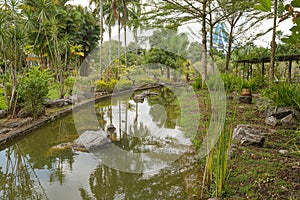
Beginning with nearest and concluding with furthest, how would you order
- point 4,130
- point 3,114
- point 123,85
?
point 4,130 < point 3,114 < point 123,85

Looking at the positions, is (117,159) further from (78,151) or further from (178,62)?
(178,62)

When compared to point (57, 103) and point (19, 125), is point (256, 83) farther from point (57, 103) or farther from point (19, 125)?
point (19, 125)

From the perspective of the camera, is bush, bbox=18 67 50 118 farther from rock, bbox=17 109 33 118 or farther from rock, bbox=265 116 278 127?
rock, bbox=265 116 278 127

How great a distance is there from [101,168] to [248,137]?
7.42ft

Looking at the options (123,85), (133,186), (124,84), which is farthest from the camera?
(124,84)

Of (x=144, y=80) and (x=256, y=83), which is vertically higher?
(x=144, y=80)

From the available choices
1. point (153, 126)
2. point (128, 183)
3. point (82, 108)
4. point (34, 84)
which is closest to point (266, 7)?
point (128, 183)

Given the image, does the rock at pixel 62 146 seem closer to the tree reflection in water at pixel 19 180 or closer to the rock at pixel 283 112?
the tree reflection in water at pixel 19 180

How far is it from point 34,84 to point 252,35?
38.6 feet

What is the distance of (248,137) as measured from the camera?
153 inches

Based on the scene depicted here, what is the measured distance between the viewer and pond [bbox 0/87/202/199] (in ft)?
10.3

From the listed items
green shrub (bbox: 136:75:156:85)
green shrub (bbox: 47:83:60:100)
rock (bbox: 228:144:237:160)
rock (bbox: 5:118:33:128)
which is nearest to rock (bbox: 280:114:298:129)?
rock (bbox: 228:144:237:160)

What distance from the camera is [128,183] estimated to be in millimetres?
3367

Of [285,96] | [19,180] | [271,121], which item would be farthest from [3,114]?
[285,96]
